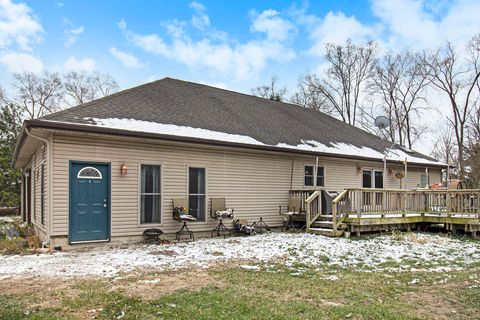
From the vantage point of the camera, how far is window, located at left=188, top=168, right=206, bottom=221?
10.6 metres

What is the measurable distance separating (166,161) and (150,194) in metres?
0.91

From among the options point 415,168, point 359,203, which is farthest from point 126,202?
point 415,168

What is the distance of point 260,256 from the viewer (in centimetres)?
788

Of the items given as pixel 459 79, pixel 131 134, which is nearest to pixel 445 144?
pixel 459 79

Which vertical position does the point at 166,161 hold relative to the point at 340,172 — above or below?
above

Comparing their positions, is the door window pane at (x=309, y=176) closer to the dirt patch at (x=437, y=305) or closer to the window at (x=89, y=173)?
the window at (x=89, y=173)

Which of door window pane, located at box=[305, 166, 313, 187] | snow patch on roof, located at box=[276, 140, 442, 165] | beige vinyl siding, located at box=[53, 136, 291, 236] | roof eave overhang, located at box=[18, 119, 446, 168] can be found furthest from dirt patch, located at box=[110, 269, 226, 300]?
door window pane, located at box=[305, 166, 313, 187]

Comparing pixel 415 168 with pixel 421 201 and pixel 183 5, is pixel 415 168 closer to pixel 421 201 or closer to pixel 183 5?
pixel 421 201

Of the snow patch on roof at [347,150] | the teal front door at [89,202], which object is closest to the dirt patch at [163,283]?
the teal front door at [89,202]

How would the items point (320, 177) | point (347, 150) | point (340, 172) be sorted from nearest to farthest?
point (320, 177) < point (340, 172) < point (347, 150)

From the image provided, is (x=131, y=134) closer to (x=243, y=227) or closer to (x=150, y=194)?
(x=150, y=194)

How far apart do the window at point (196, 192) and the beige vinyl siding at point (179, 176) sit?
138 millimetres

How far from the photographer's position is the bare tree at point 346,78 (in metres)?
32.0

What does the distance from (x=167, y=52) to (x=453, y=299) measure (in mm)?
19235
